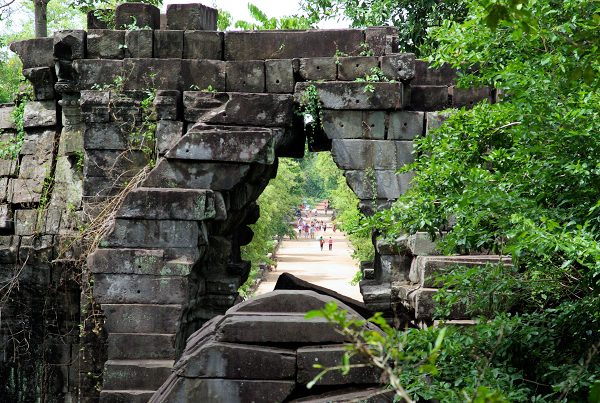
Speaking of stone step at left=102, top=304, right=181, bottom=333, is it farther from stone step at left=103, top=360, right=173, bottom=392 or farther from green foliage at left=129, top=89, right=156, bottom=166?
green foliage at left=129, top=89, right=156, bottom=166

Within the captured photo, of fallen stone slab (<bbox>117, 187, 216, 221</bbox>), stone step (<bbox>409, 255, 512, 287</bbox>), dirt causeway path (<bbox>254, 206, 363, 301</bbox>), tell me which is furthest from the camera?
dirt causeway path (<bbox>254, 206, 363, 301</bbox>)

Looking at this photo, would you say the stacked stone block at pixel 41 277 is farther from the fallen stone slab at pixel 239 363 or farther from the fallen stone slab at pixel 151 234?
the fallen stone slab at pixel 239 363

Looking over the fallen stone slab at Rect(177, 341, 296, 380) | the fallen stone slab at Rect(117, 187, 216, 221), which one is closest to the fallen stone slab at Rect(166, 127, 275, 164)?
the fallen stone slab at Rect(117, 187, 216, 221)

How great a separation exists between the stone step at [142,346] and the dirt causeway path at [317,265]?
14.4m

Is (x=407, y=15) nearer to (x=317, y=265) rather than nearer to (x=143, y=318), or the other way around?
(x=143, y=318)

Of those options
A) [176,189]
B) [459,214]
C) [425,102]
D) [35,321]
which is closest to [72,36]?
[176,189]

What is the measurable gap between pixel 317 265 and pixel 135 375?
2644 centimetres

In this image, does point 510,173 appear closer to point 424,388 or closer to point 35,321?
point 424,388

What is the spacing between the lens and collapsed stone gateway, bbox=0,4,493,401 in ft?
36.6

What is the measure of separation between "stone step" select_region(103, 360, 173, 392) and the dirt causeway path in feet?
47.8

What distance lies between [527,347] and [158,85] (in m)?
6.65

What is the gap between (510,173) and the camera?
7.42 metres

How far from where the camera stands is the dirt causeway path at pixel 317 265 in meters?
29.5

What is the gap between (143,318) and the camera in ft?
36.4
